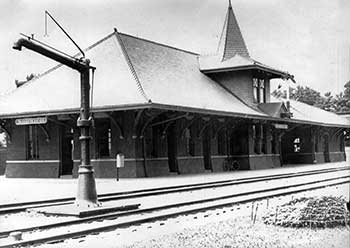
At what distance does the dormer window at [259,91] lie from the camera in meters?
32.6

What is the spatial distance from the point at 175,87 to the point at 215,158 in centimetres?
456

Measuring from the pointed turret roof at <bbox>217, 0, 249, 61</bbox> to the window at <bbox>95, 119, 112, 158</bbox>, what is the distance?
12.0 metres

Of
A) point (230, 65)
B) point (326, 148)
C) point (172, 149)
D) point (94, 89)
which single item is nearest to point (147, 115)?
point (94, 89)

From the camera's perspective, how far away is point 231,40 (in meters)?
34.7

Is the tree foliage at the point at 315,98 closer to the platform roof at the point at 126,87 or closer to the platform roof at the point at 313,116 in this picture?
the platform roof at the point at 313,116

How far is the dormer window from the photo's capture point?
32562mm

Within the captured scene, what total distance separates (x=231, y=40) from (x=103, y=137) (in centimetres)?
1386

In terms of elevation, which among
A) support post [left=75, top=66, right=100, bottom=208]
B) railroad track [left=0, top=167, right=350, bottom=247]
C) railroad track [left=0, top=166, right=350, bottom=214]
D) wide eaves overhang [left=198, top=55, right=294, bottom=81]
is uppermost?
wide eaves overhang [left=198, top=55, right=294, bottom=81]

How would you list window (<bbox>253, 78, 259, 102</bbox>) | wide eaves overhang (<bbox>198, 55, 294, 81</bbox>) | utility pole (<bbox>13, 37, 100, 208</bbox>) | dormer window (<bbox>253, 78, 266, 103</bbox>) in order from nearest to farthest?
utility pole (<bbox>13, 37, 100, 208</bbox>) → wide eaves overhang (<bbox>198, 55, 294, 81</bbox>) → window (<bbox>253, 78, 259, 102</bbox>) → dormer window (<bbox>253, 78, 266, 103</bbox>)

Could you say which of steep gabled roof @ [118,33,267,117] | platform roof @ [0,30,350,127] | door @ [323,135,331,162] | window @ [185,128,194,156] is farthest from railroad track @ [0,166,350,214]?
door @ [323,135,331,162]

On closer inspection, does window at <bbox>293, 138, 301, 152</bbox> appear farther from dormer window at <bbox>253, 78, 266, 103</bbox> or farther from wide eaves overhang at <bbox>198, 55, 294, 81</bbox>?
wide eaves overhang at <bbox>198, 55, 294, 81</bbox>

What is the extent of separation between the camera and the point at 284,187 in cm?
1720

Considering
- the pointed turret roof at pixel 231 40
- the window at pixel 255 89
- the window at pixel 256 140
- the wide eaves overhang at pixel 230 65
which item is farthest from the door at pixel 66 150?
the pointed turret roof at pixel 231 40

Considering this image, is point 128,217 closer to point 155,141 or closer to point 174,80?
point 155,141
